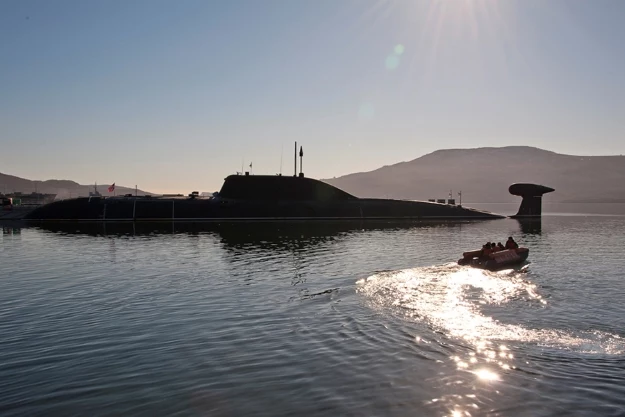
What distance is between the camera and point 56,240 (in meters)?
45.3

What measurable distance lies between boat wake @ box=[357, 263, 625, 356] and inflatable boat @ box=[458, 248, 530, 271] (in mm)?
609

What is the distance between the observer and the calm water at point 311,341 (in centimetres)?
930

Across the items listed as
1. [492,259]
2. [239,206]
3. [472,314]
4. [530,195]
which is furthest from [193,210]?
[530,195]

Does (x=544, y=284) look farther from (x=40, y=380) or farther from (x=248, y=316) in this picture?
(x=40, y=380)

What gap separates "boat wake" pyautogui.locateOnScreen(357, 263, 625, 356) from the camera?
1311cm

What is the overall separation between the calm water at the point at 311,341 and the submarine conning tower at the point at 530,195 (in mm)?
61187

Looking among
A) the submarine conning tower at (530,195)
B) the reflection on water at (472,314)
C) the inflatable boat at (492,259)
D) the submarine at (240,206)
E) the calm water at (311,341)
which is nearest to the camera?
the calm water at (311,341)

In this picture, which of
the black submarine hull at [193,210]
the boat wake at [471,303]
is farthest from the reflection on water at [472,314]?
the black submarine hull at [193,210]

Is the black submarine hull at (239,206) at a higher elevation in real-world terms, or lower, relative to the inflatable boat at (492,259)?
higher

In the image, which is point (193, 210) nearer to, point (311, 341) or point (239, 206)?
point (239, 206)

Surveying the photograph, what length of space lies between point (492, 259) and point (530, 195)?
6944 cm

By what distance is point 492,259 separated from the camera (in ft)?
87.7

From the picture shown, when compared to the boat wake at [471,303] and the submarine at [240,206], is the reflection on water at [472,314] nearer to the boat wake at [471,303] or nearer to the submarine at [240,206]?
the boat wake at [471,303]

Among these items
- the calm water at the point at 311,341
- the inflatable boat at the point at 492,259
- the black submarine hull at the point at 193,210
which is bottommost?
the calm water at the point at 311,341
